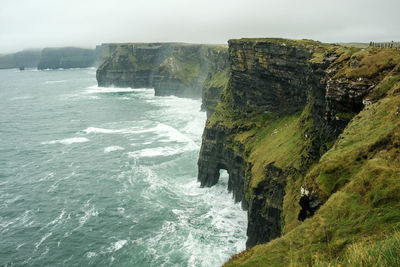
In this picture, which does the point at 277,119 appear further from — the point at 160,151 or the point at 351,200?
the point at 351,200

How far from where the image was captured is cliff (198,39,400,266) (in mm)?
15141

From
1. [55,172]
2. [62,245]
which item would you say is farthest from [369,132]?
[55,172]

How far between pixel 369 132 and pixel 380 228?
8.84m

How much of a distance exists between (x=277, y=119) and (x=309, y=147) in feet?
51.5

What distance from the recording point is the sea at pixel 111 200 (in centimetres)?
3903

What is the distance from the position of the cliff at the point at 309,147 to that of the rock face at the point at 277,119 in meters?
0.11

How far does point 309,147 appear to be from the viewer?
111 ft

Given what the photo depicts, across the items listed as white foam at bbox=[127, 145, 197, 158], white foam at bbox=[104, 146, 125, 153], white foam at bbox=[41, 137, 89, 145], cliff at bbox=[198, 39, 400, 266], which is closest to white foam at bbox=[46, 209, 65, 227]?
cliff at bbox=[198, 39, 400, 266]

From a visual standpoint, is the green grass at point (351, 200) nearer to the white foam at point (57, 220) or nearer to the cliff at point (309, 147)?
the cliff at point (309, 147)

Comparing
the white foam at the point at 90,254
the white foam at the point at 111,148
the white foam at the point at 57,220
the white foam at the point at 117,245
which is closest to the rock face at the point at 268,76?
the white foam at the point at 117,245

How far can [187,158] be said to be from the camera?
70.1m

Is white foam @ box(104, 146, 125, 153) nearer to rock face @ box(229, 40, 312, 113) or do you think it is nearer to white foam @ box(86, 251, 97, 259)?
rock face @ box(229, 40, 312, 113)

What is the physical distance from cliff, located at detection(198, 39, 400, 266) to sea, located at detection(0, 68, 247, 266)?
5284mm

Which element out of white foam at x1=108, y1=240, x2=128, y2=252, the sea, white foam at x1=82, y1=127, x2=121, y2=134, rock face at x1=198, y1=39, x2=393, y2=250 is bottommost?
white foam at x1=108, y1=240, x2=128, y2=252
